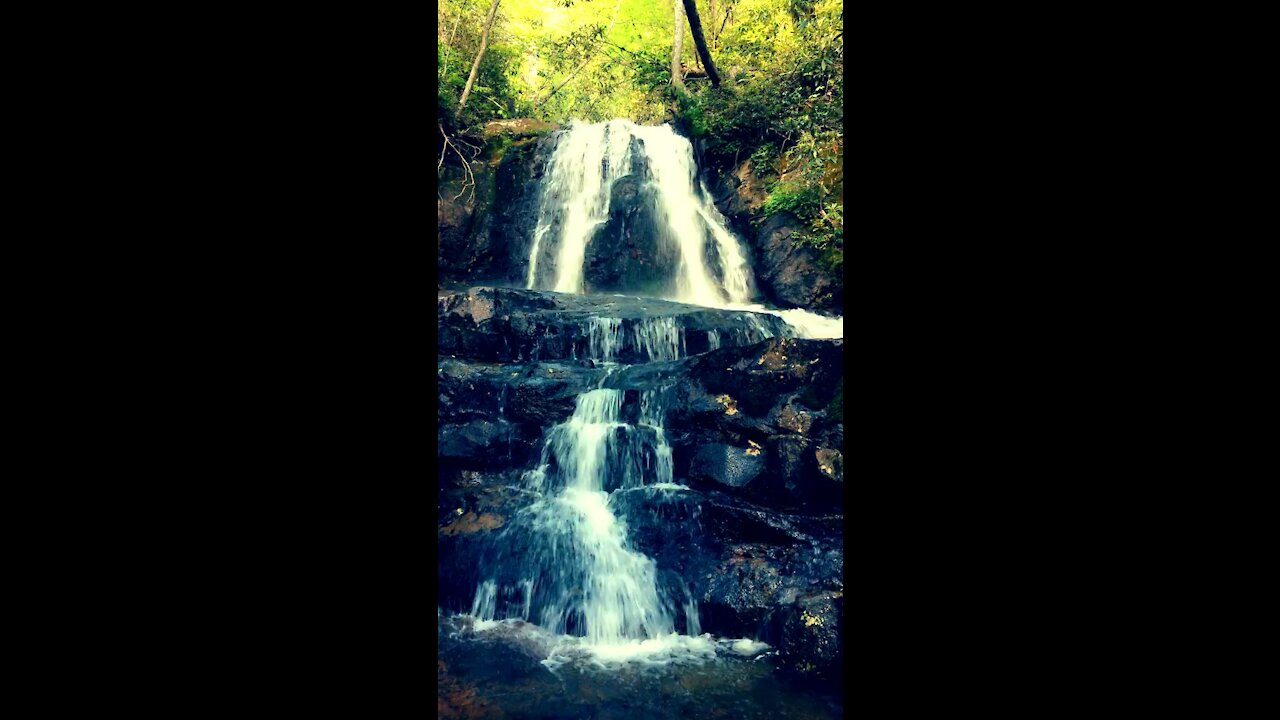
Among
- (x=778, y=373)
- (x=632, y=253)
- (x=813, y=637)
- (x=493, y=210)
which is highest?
(x=493, y=210)

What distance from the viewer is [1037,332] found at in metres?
0.83

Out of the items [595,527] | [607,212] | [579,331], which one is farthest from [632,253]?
[595,527]

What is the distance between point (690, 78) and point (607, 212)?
4.03m

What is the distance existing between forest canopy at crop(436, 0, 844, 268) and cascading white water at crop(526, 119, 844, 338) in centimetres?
92

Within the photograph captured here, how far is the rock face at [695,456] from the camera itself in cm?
594

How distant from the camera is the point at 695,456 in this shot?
22.9 ft

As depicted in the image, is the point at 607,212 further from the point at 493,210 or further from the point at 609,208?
the point at 493,210

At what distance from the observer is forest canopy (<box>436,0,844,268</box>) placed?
10469mm

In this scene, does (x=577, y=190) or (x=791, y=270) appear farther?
(x=577, y=190)

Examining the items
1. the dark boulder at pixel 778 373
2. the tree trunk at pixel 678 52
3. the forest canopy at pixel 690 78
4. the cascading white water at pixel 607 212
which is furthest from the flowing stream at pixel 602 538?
the tree trunk at pixel 678 52

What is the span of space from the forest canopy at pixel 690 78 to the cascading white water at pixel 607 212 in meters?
0.92
